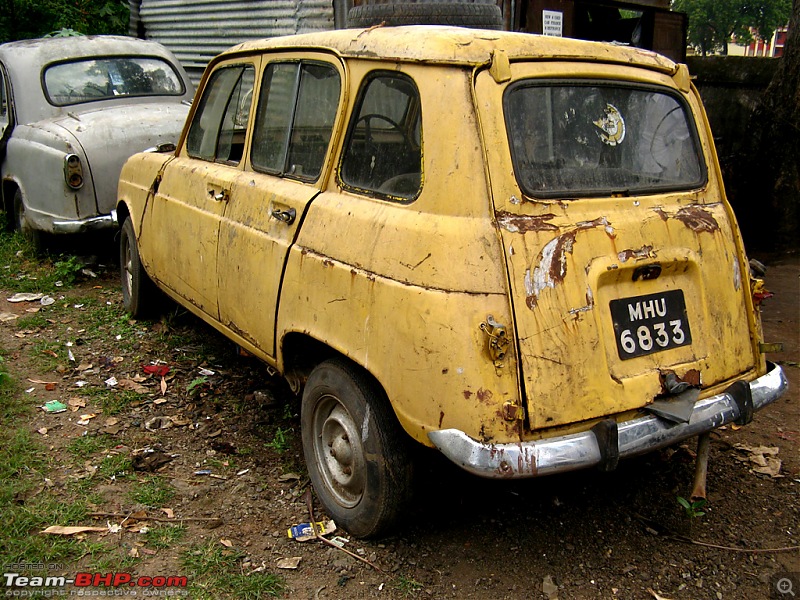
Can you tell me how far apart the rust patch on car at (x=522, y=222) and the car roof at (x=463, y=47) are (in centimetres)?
59

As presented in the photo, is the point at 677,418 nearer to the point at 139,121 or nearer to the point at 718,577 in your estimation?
the point at 718,577

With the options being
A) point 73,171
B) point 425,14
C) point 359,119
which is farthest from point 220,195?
point 73,171

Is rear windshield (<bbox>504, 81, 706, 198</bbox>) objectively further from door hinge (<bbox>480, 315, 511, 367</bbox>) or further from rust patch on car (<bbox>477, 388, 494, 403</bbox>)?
rust patch on car (<bbox>477, 388, 494, 403</bbox>)

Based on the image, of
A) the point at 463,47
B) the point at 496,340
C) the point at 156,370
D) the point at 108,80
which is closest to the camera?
the point at 496,340

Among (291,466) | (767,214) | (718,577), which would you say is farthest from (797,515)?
(767,214)

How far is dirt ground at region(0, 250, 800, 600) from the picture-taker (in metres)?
2.99

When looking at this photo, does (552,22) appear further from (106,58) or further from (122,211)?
(122,211)

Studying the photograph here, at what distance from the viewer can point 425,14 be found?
3.91 meters

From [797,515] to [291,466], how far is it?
2421 mm

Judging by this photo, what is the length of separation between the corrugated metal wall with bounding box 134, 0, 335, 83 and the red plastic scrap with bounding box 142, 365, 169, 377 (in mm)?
4873

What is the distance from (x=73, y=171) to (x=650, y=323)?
5091 millimetres

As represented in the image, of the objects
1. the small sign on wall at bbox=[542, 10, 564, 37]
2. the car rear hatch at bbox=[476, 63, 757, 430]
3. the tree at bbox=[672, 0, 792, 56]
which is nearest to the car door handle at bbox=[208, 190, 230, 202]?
the car rear hatch at bbox=[476, 63, 757, 430]

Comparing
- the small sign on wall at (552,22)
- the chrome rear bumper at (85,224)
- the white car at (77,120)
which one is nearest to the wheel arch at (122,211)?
the white car at (77,120)

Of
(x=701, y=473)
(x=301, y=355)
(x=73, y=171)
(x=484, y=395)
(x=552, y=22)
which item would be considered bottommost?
(x=701, y=473)
